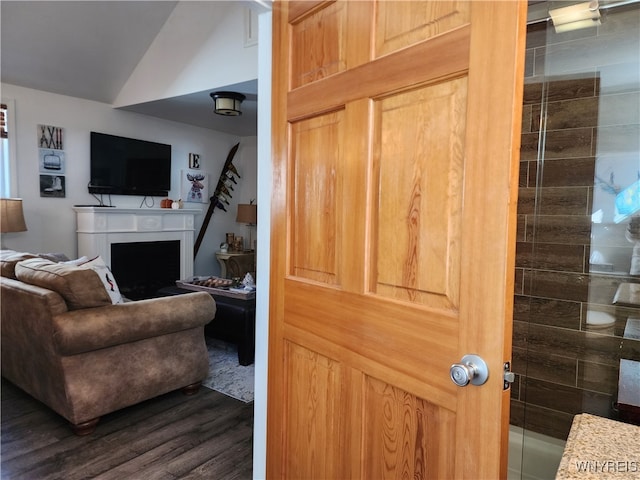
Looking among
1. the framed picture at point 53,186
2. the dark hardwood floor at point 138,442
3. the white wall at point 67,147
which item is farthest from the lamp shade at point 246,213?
the dark hardwood floor at point 138,442

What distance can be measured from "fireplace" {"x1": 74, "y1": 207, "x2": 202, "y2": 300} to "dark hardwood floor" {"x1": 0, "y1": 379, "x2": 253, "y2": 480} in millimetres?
2272

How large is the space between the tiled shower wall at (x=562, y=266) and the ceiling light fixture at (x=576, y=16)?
50mm

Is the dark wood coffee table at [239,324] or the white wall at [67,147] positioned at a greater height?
the white wall at [67,147]

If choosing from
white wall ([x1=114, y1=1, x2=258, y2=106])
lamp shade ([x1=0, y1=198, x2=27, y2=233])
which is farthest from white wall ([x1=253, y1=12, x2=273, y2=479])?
lamp shade ([x1=0, y1=198, x2=27, y2=233])

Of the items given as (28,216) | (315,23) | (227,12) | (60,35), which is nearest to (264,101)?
(315,23)

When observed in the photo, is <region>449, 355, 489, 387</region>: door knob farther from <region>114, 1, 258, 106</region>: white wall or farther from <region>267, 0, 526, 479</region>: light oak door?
<region>114, 1, 258, 106</region>: white wall

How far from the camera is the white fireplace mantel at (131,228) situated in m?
4.81

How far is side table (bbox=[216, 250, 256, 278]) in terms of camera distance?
6281 millimetres

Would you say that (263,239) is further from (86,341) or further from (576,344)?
(576,344)

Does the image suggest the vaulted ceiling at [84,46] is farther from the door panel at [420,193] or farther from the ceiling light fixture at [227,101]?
the door panel at [420,193]

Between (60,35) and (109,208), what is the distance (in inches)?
69.0

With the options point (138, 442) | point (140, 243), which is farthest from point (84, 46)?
point (138, 442)

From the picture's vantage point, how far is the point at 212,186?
6.41 meters

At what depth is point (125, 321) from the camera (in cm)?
251
